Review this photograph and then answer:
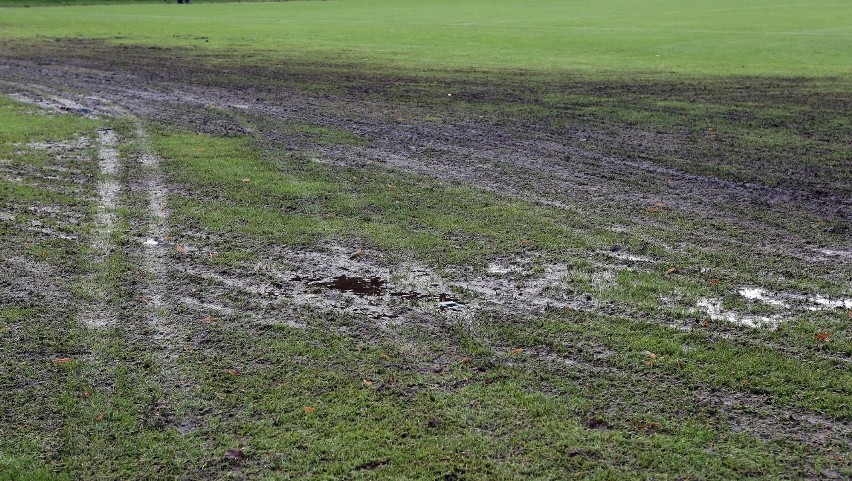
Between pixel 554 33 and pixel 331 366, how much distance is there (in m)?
28.4

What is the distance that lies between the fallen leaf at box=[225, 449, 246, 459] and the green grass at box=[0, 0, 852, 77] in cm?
1740

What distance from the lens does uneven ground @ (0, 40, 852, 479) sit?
515 cm

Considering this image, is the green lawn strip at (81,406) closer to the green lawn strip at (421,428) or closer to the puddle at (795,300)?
the green lawn strip at (421,428)

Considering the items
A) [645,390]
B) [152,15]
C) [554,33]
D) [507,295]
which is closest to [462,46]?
[554,33]

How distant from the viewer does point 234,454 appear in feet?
16.5

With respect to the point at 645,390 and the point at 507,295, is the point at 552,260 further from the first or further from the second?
the point at 645,390

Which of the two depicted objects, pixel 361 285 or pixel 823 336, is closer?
pixel 823 336

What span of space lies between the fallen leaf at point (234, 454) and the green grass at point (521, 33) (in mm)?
17402

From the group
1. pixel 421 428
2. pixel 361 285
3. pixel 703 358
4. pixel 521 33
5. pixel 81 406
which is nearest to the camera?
pixel 421 428

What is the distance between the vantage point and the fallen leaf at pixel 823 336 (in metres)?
6.43

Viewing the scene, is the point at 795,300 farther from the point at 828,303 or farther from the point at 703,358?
the point at 703,358

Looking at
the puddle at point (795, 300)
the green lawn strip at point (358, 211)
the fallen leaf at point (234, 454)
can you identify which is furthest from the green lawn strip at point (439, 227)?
the fallen leaf at point (234, 454)

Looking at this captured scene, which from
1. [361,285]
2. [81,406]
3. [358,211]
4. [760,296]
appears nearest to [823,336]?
[760,296]

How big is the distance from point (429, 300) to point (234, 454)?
2.60 meters
